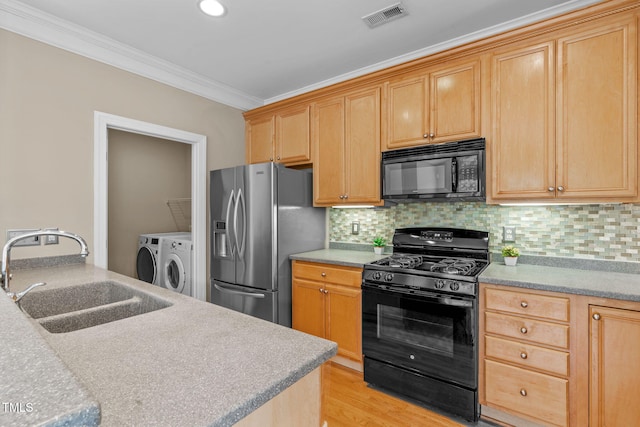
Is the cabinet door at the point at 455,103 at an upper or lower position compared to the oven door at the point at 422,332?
upper

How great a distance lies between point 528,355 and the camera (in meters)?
1.79

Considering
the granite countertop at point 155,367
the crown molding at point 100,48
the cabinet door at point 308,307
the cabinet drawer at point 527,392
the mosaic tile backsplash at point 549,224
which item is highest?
the crown molding at point 100,48

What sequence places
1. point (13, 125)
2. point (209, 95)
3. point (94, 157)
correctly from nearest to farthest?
point (13, 125) → point (94, 157) → point (209, 95)

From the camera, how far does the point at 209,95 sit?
126 inches

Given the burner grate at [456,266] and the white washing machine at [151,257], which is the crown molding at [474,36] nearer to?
the burner grate at [456,266]

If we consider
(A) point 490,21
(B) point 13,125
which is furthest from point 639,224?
(B) point 13,125

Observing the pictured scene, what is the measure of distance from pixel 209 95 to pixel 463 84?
92.5 inches

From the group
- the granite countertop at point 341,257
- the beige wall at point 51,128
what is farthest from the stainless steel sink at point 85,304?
the granite countertop at point 341,257

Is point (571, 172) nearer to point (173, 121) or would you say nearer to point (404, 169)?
point (404, 169)

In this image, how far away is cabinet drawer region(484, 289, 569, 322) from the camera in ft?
5.62

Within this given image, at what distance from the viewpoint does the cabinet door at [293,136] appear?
10.1ft

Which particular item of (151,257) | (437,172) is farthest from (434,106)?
(151,257)

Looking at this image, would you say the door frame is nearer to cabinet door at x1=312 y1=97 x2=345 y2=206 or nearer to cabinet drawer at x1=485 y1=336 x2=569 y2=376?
cabinet door at x1=312 y1=97 x2=345 y2=206

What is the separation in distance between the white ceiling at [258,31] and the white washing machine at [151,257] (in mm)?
1946
